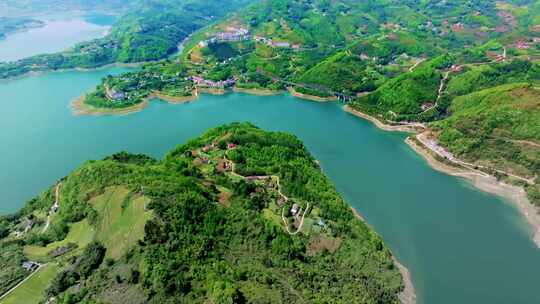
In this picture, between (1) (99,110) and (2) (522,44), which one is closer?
(1) (99,110)

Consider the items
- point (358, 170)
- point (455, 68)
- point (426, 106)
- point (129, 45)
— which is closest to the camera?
point (358, 170)

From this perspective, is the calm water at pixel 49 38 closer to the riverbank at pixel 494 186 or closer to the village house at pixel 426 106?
the village house at pixel 426 106

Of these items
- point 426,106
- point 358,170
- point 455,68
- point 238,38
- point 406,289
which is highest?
point 238,38

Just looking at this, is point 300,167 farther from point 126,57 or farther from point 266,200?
point 126,57

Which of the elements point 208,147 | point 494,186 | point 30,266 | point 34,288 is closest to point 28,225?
point 30,266

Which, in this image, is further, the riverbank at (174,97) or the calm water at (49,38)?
the calm water at (49,38)

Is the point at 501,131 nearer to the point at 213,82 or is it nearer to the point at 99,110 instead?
the point at 213,82

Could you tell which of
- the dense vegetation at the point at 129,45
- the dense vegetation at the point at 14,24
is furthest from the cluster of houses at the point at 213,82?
the dense vegetation at the point at 14,24
